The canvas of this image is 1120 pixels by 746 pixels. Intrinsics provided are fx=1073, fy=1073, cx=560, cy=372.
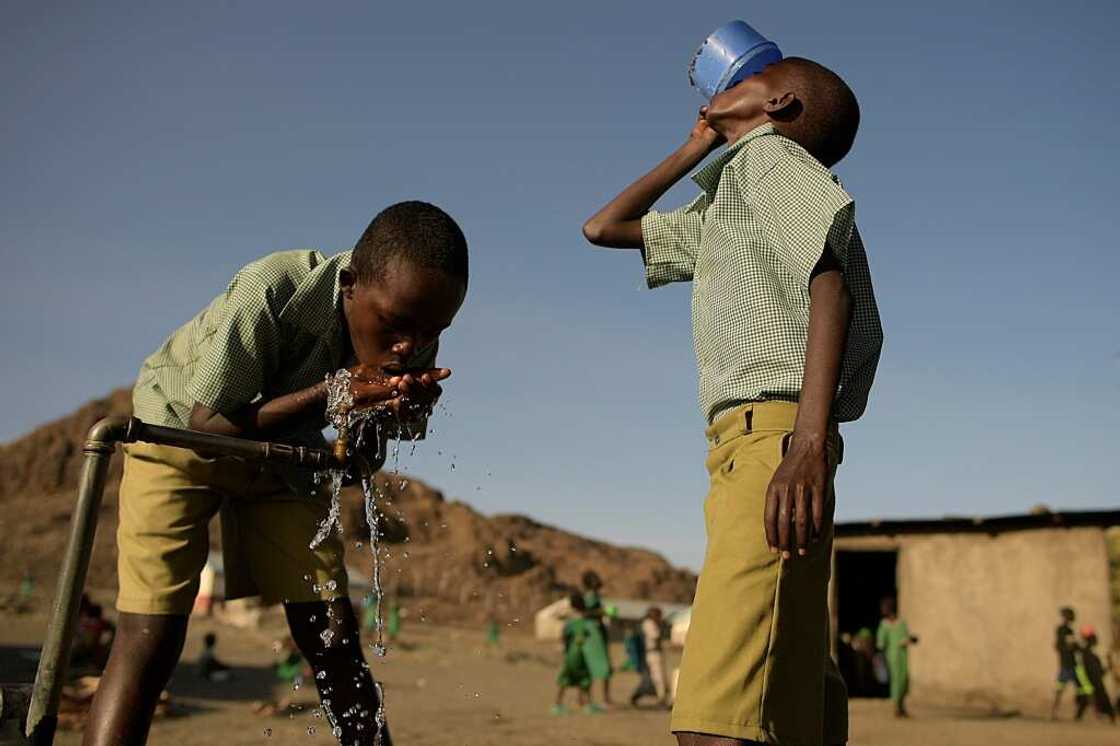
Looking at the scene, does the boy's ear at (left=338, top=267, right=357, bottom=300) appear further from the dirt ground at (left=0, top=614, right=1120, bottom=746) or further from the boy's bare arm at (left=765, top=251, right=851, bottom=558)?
the dirt ground at (left=0, top=614, right=1120, bottom=746)

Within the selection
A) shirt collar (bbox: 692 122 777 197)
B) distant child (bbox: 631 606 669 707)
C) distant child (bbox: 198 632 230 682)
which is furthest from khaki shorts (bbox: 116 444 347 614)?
distant child (bbox: 198 632 230 682)

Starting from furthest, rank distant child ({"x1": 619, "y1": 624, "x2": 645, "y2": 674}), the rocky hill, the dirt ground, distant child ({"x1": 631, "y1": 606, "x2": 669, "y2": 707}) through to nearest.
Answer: the rocky hill < distant child ({"x1": 619, "y1": 624, "x2": 645, "y2": 674}) < distant child ({"x1": 631, "y1": 606, "x2": 669, "y2": 707}) < the dirt ground

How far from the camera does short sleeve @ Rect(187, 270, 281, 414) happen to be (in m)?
2.76

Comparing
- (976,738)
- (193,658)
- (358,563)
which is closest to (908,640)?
(976,738)

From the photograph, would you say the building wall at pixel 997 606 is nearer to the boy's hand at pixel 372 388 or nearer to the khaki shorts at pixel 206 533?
the khaki shorts at pixel 206 533

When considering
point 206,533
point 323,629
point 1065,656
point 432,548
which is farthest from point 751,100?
point 432,548

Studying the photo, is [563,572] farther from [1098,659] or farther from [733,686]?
[733,686]

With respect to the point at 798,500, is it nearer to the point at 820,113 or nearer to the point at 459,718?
the point at 820,113

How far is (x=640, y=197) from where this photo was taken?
2.79 meters

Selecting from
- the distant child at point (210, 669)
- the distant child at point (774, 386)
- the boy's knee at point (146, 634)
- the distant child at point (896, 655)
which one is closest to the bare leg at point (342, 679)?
the boy's knee at point (146, 634)

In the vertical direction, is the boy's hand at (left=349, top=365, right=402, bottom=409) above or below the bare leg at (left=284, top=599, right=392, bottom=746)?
above

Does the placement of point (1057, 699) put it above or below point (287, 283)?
below

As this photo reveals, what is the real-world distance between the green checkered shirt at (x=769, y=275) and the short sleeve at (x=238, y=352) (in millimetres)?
1141

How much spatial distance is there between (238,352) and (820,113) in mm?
1563
